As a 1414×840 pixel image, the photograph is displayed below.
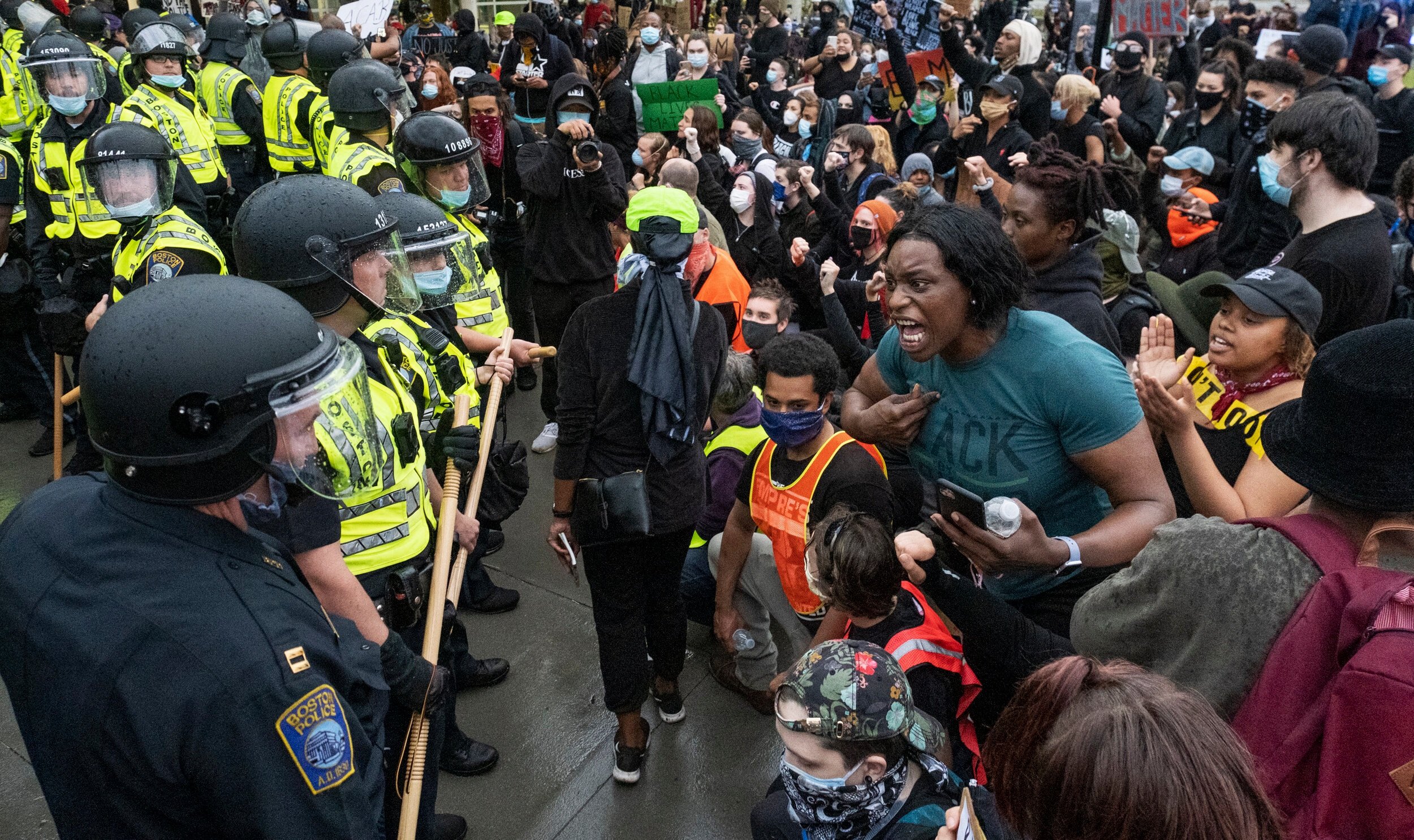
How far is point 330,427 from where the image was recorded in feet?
6.14

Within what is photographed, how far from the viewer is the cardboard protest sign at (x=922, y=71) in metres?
8.00

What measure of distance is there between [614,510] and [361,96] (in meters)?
3.60

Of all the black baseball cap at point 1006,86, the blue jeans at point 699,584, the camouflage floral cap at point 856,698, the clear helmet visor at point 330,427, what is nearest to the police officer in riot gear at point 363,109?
the blue jeans at point 699,584

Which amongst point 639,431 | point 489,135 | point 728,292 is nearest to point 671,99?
point 489,135

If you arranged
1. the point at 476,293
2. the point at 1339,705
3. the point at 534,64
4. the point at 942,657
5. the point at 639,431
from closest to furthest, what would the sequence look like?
the point at 1339,705 → the point at 942,657 → the point at 639,431 → the point at 476,293 → the point at 534,64

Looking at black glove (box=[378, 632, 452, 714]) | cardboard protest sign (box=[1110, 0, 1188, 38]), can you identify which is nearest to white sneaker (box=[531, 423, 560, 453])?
black glove (box=[378, 632, 452, 714])

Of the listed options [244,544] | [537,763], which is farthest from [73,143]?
[244,544]

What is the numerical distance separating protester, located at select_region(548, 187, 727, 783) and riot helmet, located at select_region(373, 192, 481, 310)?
59 centimetres

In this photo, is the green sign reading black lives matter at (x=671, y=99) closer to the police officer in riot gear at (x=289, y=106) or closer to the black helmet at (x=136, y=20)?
the police officer in riot gear at (x=289, y=106)

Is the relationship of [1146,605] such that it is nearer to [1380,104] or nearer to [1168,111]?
[1380,104]

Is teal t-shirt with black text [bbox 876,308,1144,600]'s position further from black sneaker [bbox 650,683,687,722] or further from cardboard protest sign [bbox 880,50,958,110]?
cardboard protest sign [bbox 880,50,958,110]

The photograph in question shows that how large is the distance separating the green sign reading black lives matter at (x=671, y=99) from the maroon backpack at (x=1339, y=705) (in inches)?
253

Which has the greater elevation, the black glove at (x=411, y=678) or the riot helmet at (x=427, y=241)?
the riot helmet at (x=427, y=241)

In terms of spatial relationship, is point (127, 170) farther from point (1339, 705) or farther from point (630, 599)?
point (1339, 705)
